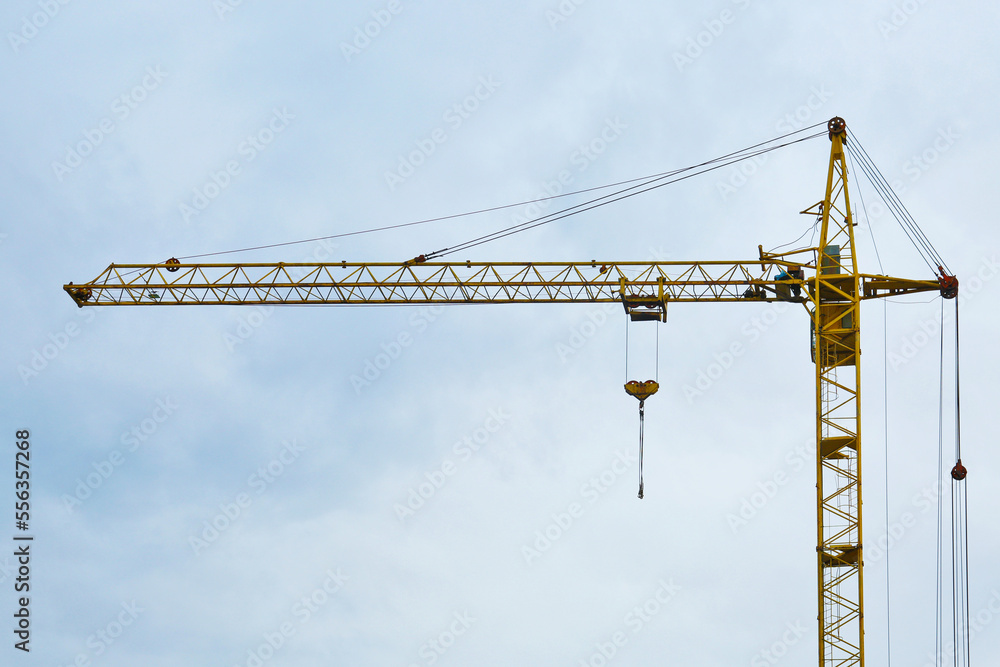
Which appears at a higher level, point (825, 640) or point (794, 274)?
point (794, 274)

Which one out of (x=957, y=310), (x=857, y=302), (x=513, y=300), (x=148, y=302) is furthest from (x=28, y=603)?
(x=957, y=310)

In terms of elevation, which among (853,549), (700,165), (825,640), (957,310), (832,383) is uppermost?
(700,165)

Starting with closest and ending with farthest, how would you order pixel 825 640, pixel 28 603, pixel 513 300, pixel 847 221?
1. pixel 28 603
2. pixel 825 640
3. pixel 847 221
4. pixel 513 300

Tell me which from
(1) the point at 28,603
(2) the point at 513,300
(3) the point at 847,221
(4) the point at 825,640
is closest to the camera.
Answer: (1) the point at 28,603

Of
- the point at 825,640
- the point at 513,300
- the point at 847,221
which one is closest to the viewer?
the point at 825,640

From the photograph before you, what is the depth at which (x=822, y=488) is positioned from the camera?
65.4m

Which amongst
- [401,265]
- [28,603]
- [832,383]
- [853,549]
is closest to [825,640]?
[853,549]

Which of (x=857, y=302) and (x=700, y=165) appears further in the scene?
(x=700, y=165)

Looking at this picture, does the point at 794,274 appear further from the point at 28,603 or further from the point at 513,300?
the point at 28,603

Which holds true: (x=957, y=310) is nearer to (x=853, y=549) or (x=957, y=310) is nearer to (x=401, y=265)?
(x=853, y=549)

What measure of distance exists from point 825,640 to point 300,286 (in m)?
31.6

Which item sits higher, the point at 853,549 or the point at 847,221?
the point at 847,221

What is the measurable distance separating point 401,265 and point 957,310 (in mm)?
27731

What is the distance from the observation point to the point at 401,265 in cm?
7538
